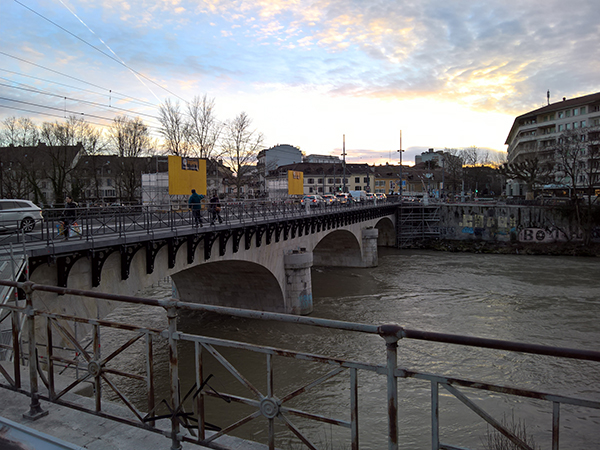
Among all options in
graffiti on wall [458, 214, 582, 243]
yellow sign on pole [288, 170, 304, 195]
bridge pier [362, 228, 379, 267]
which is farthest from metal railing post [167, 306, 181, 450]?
graffiti on wall [458, 214, 582, 243]

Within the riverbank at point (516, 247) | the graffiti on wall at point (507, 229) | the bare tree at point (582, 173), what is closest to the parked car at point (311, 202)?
the riverbank at point (516, 247)

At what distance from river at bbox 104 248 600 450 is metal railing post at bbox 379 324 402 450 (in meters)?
8.23

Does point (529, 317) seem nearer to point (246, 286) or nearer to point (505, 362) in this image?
point (505, 362)

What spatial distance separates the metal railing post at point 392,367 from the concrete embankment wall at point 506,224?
185ft

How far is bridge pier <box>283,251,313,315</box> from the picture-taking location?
997 inches

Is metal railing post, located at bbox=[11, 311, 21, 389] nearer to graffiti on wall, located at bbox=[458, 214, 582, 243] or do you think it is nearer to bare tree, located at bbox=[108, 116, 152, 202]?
bare tree, located at bbox=[108, 116, 152, 202]

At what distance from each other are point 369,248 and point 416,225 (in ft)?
64.3

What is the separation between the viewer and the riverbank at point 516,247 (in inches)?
1905

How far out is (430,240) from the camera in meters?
59.3

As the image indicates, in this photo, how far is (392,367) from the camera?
3221 millimetres

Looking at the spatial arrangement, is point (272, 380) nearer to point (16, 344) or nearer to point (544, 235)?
point (16, 344)

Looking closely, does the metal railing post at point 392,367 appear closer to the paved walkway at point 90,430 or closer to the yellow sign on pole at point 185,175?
the paved walkway at point 90,430

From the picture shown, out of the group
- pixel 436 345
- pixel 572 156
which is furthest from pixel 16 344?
pixel 572 156

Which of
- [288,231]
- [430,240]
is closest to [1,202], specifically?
[288,231]
